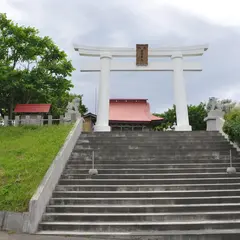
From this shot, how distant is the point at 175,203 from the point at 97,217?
2241 millimetres

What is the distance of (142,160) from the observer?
1242cm

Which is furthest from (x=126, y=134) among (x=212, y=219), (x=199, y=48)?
(x=199, y=48)

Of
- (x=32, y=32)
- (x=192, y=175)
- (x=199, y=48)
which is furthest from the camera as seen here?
(x=32, y=32)

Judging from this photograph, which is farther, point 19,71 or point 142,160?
point 19,71

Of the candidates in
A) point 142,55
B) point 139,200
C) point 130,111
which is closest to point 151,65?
point 142,55

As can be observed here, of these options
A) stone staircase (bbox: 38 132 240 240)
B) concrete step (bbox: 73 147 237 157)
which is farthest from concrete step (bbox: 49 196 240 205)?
concrete step (bbox: 73 147 237 157)

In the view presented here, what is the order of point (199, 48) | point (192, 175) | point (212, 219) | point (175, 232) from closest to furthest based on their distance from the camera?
point (175, 232)
point (212, 219)
point (192, 175)
point (199, 48)

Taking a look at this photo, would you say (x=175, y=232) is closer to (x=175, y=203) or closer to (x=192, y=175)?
(x=175, y=203)

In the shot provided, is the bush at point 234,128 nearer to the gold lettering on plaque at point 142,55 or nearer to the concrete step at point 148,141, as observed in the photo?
the concrete step at point 148,141

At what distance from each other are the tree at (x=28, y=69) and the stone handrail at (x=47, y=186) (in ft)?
35.2

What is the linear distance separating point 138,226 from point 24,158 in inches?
211

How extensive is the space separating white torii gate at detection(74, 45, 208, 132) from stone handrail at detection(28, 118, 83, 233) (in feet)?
24.8

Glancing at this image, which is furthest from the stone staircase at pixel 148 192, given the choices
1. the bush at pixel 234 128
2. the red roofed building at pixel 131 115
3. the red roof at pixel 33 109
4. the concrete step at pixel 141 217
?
the red roofed building at pixel 131 115

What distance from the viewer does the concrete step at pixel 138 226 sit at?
7977mm
